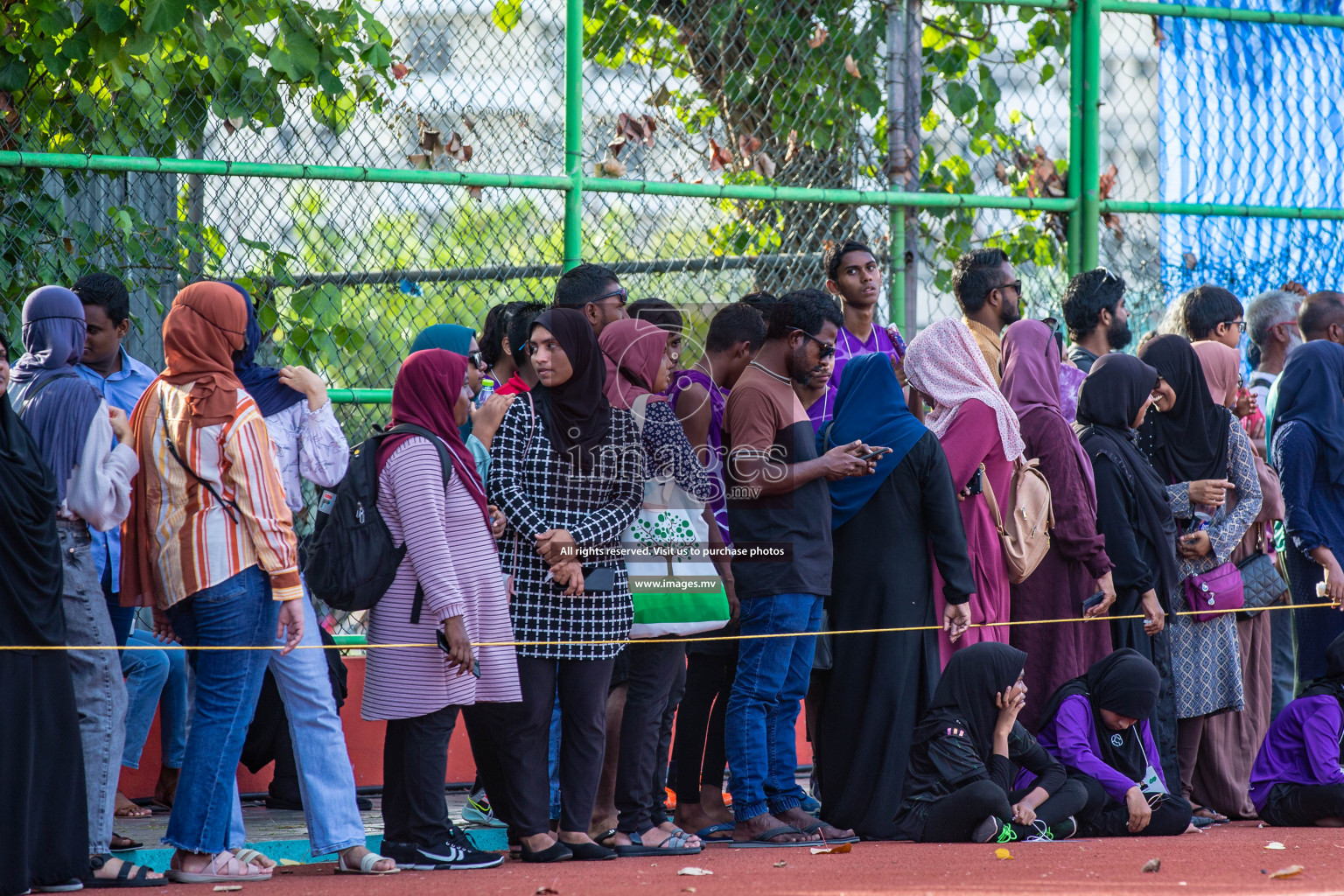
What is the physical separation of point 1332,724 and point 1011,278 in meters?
2.21

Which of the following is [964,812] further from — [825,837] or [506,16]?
[506,16]

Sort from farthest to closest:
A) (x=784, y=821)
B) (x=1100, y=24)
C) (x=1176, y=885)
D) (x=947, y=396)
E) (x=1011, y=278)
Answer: (x=1100, y=24) → (x=1011, y=278) → (x=947, y=396) → (x=784, y=821) → (x=1176, y=885)

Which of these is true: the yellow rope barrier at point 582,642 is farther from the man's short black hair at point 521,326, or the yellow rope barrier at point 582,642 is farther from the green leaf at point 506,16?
the green leaf at point 506,16

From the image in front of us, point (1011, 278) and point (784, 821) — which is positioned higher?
point (1011, 278)

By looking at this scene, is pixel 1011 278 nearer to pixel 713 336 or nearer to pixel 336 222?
pixel 713 336

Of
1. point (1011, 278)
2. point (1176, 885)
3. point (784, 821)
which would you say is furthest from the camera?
point (1011, 278)

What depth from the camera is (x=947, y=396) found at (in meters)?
5.62

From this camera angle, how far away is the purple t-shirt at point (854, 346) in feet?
19.5

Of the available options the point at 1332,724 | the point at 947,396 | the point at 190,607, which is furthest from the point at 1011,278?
the point at 190,607

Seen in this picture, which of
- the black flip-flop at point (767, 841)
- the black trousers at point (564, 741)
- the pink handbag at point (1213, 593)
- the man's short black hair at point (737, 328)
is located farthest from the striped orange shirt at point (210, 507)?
the pink handbag at point (1213, 593)

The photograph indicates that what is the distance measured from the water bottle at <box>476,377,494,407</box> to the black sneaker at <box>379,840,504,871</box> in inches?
70.8

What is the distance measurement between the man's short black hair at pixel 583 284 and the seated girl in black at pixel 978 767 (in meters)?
1.91

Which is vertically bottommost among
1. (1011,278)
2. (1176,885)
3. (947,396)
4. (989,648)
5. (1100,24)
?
(1176,885)

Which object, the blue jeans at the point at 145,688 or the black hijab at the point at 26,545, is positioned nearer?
the black hijab at the point at 26,545
